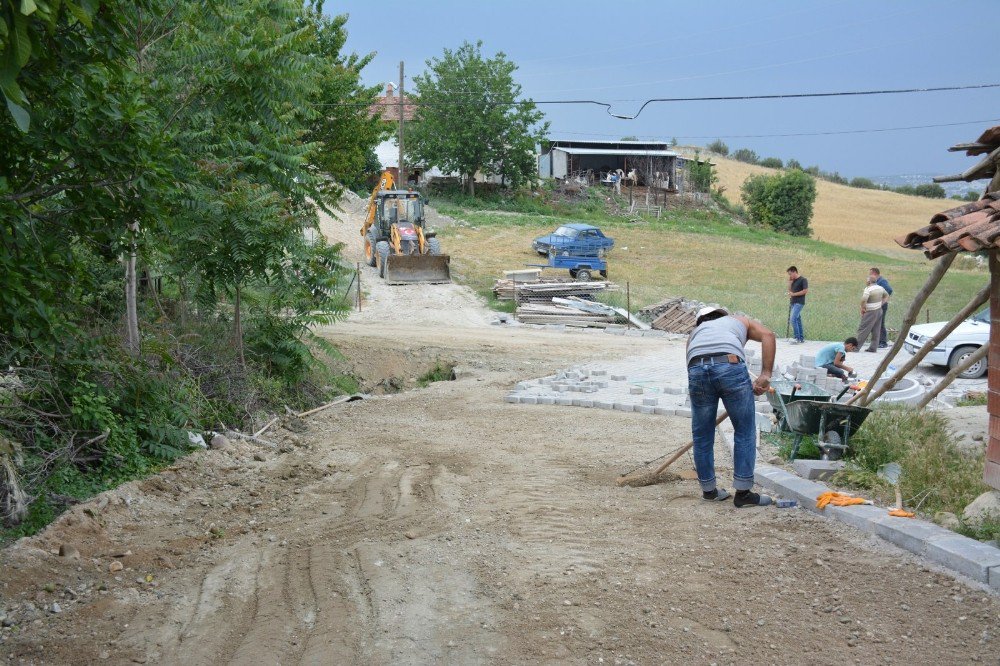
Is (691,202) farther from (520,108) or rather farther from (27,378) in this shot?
(27,378)

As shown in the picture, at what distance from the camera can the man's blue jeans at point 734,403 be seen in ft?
23.7

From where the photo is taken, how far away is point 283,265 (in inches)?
483

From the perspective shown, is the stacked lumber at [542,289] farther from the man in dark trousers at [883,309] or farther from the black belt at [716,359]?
the black belt at [716,359]

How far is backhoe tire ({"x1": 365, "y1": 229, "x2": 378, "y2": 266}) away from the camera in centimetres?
3176

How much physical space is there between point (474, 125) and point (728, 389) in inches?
1942

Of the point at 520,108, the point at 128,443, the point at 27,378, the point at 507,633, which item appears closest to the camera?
the point at 507,633

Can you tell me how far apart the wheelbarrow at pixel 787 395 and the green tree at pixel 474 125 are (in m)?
44.4

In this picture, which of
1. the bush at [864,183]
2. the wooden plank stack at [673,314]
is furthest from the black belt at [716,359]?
the bush at [864,183]

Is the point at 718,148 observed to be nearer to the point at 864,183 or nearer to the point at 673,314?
the point at 864,183

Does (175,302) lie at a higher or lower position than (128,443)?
higher

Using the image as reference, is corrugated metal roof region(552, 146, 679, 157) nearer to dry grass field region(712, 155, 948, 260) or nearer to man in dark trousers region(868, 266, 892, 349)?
dry grass field region(712, 155, 948, 260)

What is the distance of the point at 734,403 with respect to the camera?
23.8 feet

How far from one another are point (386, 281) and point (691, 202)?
3483 centimetres

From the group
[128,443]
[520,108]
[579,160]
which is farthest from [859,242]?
[128,443]
